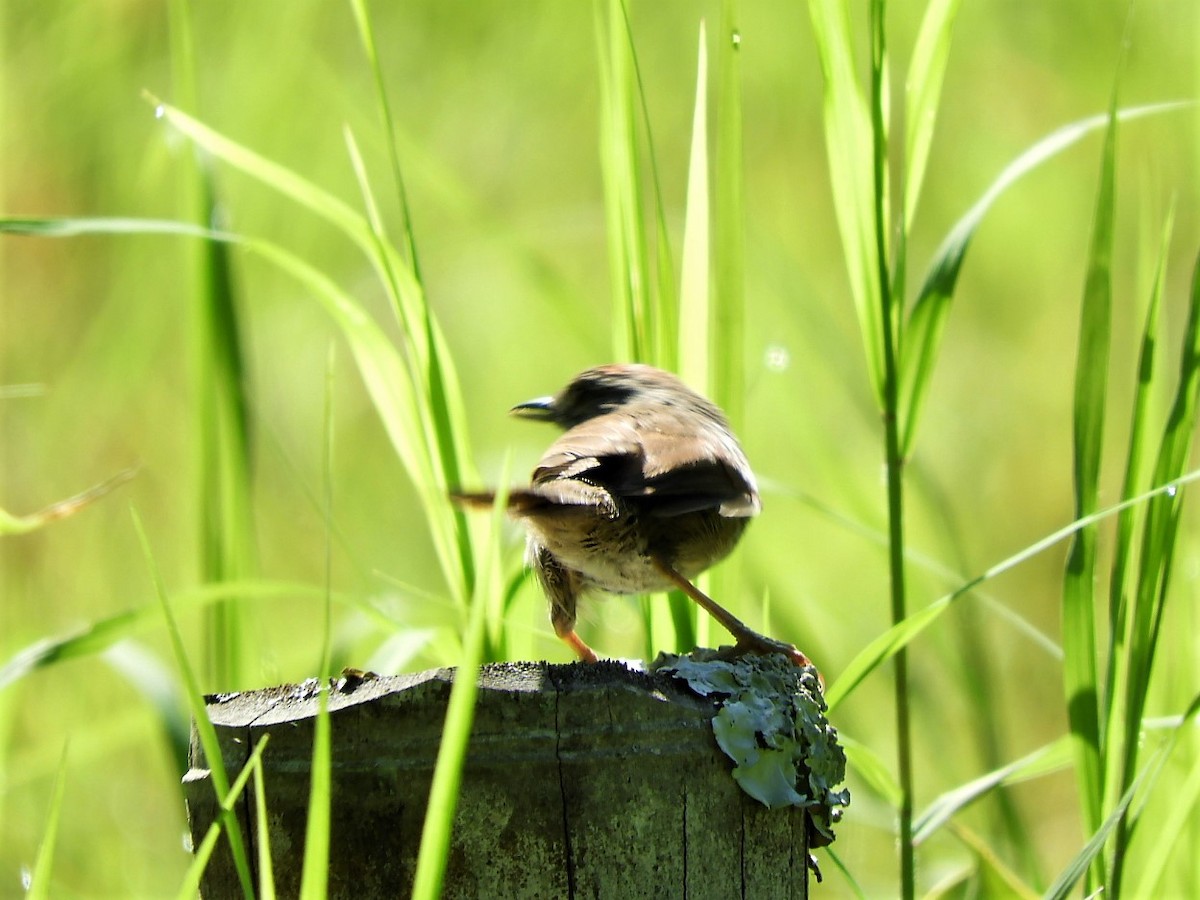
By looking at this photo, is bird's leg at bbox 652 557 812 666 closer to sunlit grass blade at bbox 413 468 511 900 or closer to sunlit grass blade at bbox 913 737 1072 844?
sunlit grass blade at bbox 913 737 1072 844

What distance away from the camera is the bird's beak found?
2.92 meters

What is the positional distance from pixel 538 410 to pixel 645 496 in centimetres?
76

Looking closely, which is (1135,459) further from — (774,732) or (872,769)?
(774,732)

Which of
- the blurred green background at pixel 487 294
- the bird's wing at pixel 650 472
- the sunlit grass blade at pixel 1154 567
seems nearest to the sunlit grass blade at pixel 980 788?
the sunlit grass blade at pixel 1154 567

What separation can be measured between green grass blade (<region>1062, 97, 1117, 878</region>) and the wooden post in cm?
76

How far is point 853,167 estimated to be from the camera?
2121 millimetres

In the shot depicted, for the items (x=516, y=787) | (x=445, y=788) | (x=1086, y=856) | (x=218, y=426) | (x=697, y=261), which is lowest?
(x=1086, y=856)

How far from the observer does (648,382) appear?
100 inches

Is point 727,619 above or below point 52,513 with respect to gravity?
below

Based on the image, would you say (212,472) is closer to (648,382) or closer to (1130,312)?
(648,382)

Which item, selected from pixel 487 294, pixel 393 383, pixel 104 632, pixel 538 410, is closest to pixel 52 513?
pixel 104 632

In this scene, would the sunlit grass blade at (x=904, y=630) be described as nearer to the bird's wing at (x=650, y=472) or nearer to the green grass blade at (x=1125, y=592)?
the green grass blade at (x=1125, y=592)

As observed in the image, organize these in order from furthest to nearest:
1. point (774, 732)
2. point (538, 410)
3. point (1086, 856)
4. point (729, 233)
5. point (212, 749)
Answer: point (538, 410) < point (729, 233) < point (1086, 856) < point (774, 732) < point (212, 749)

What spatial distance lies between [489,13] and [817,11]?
560 centimetres
